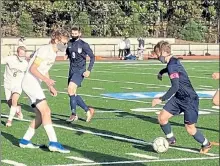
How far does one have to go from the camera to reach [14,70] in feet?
47.0

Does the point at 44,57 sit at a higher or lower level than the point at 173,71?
higher

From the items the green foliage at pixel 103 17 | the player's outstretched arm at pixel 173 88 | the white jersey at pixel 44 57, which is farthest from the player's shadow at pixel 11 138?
the green foliage at pixel 103 17

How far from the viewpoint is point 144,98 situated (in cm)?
1948

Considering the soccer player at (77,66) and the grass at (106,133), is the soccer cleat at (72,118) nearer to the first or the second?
the soccer player at (77,66)

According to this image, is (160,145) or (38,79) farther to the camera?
(38,79)

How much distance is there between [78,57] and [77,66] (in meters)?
0.18

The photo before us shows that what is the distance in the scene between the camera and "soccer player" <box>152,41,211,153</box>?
10.2 meters

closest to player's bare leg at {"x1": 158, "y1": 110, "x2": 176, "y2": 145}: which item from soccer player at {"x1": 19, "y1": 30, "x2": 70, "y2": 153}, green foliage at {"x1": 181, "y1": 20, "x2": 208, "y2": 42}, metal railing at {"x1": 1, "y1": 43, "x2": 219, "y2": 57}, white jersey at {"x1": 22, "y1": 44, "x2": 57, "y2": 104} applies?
soccer player at {"x1": 19, "y1": 30, "x2": 70, "y2": 153}

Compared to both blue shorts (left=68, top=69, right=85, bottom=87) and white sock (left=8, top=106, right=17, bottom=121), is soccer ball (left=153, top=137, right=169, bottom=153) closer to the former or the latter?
white sock (left=8, top=106, right=17, bottom=121)

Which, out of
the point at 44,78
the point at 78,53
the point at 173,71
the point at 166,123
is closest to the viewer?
the point at 173,71

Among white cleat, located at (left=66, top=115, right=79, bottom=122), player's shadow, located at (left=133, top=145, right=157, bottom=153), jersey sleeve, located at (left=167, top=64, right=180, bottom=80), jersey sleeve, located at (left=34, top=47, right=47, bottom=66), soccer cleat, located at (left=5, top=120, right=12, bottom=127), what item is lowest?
white cleat, located at (left=66, top=115, right=79, bottom=122)

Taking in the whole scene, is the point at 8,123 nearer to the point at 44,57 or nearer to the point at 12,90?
the point at 12,90

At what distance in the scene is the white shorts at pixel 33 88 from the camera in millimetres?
10641

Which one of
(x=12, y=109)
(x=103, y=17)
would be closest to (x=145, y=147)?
(x=12, y=109)
